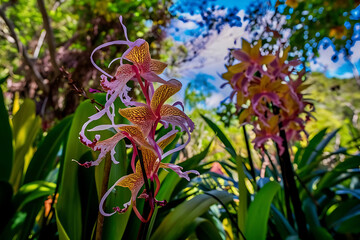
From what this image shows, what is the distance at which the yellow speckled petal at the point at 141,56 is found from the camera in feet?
0.84

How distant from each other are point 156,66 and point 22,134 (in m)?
0.62

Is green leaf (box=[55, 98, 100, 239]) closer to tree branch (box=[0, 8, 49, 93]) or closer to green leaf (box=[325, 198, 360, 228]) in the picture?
green leaf (box=[325, 198, 360, 228])

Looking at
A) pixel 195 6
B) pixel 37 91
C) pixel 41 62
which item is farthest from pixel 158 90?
pixel 41 62

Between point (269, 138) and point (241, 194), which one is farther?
point (269, 138)

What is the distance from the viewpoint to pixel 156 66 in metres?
0.27

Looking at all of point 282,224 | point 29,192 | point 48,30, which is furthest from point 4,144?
point 48,30

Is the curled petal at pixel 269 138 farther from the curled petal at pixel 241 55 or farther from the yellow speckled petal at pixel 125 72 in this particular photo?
the yellow speckled petal at pixel 125 72

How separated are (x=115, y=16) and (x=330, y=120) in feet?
17.1

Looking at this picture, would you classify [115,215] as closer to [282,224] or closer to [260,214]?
[260,214]

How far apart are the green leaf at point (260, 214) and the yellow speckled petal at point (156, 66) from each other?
0.34 metres

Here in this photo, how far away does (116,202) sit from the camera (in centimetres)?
40

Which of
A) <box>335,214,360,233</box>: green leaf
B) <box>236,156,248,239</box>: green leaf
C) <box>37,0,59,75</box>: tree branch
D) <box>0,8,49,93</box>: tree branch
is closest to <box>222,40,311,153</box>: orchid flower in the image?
<box>236,156,248,239</box>: green leaf

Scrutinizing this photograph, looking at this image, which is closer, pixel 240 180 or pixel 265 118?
pixel 240 180

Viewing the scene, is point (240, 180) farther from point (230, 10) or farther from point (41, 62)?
point (41, 62)
